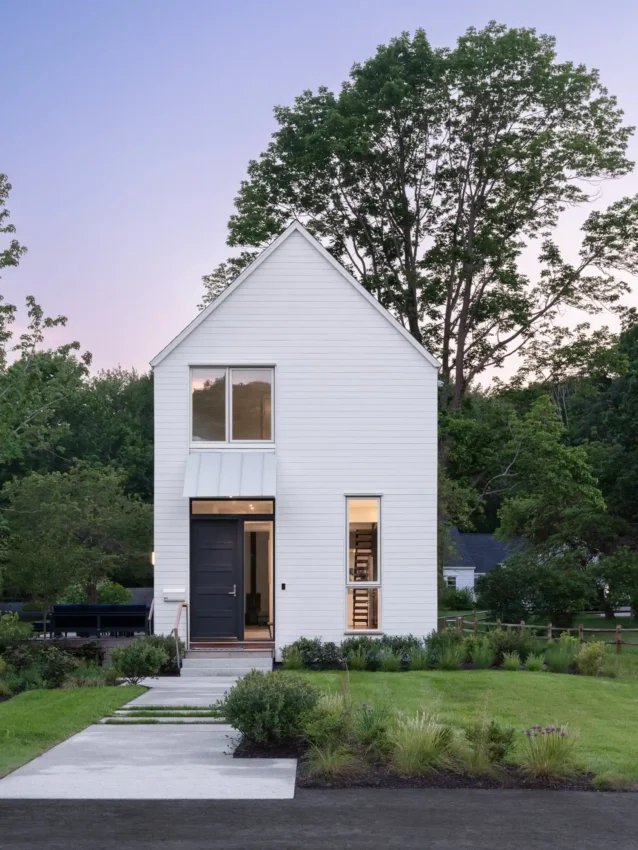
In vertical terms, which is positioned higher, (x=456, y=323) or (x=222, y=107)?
(x=222, y=107)

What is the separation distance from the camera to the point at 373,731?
11016mm

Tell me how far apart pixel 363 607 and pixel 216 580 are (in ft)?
9.51

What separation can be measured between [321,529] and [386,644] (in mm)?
2515

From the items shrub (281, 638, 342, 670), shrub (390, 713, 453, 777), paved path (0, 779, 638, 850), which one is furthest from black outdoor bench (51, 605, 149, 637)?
paved path (0, 779, 638, 850)

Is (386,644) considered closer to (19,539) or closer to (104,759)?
(104,759)

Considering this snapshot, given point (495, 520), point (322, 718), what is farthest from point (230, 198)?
point (495, 520)

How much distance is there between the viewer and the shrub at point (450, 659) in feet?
65.4

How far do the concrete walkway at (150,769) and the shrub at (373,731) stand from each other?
2.46 feet

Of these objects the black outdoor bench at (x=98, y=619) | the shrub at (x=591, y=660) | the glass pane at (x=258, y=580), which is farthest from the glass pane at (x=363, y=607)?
the black outdoor bench at (x=98, y=619)

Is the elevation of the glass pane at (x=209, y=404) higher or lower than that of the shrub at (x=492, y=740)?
higher

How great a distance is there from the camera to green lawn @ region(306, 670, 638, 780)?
39.8 feet

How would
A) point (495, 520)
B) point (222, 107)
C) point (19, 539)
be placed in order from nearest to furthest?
point (222, 107) → point (19, 539) → point (495, 520)

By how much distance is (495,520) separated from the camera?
73.9m

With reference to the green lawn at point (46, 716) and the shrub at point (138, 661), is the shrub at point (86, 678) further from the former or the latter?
the green lawn at point (46, 716)
